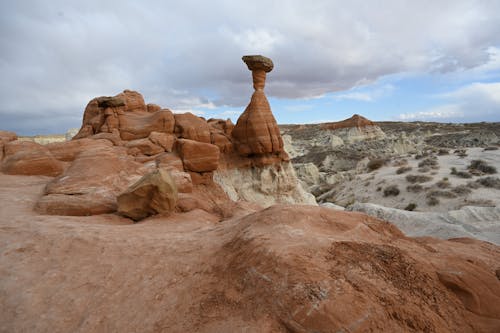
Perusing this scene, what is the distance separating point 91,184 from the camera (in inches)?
335

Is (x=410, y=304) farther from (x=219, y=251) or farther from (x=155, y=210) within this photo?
(x=155, y=210)

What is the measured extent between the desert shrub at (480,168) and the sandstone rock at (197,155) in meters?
20.3

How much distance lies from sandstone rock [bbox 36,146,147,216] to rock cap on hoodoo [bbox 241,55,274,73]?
8.94 metres

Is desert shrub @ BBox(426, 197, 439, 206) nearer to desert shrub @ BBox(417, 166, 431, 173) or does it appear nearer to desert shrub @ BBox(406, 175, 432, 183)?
desert shrub @ BBox(406, 175, 432, 183)

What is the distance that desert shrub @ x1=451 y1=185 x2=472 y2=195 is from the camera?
678 inches

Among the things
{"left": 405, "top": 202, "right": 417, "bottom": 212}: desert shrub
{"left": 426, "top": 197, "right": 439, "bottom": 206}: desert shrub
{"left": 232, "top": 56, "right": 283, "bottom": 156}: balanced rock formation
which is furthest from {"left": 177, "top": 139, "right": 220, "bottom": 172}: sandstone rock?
{"left": 426, "top": 197, "right": 439, "bottom": 206}: desert shrub

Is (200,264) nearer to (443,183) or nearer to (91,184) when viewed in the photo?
(91,184)

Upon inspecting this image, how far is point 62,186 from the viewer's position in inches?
320

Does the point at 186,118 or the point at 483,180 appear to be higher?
the point at 186,118

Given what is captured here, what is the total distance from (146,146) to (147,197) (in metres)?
5.65

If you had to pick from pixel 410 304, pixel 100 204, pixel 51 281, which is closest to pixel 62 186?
pixel 100 204

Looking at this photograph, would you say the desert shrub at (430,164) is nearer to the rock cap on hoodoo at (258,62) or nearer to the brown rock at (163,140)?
the rock cap on hoodoo at (258,62)

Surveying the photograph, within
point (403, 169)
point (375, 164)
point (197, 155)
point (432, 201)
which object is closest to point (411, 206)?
point (432, 201)

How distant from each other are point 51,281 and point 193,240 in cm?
221
